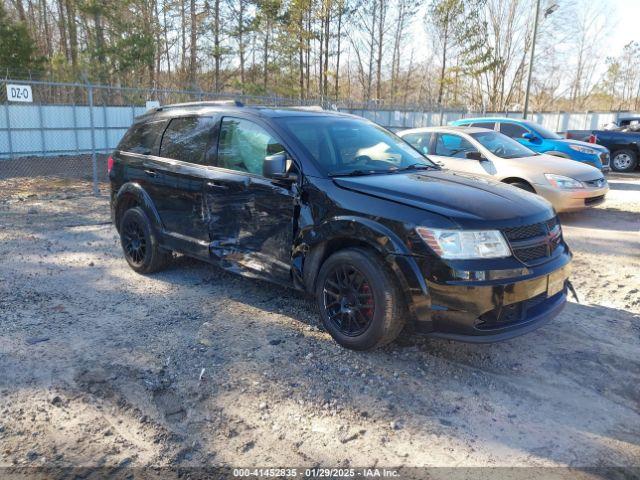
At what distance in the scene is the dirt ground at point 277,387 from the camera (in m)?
2.80

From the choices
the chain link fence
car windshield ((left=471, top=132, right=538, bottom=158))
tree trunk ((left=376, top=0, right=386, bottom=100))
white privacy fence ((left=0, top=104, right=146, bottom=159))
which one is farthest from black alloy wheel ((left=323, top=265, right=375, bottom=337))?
tree trunk ((left=376, top=0, right=386, bottom=100))

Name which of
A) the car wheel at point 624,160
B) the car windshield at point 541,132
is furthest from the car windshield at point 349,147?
the car wheel at point 624,160

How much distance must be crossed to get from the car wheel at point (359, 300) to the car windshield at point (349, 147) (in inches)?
30.1

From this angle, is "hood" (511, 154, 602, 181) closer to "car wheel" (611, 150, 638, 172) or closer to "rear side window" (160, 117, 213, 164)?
"rear side window" (160, 117, 213, 164)

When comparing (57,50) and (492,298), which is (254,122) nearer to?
(492,298)

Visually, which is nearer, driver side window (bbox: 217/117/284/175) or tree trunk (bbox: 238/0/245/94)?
driver side window (bbox: 217/117/284/175)

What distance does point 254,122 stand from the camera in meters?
4.54

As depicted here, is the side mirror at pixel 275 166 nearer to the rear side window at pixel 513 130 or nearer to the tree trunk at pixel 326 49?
the rear side window at pixel 513 130

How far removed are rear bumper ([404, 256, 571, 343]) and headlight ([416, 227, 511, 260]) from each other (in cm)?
19

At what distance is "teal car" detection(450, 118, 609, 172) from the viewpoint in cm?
1188

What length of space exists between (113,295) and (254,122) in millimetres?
2194

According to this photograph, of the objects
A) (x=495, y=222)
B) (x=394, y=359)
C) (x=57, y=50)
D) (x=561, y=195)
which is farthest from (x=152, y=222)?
(x=57, y=50)

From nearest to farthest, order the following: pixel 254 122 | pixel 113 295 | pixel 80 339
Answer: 1. pixel 80 339
2. pixel 254 122
3. pixel 113 295

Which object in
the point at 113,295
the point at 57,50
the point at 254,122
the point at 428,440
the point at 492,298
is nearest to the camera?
the point at 428,440
